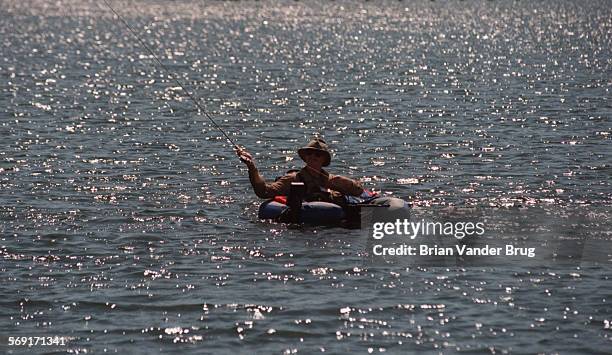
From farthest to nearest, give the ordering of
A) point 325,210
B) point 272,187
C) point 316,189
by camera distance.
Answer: point 272,187 < point 316,189 < point 325,210

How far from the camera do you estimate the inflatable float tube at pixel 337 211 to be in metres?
23.8

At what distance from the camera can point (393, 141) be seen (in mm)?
36250

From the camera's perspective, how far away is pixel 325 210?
78.1 feet

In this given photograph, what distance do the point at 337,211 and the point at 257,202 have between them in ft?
10.8

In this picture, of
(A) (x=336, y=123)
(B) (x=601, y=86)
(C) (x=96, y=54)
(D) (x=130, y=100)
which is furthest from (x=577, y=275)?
(C) (x=96, y=54)

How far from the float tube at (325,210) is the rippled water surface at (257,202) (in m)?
0.24

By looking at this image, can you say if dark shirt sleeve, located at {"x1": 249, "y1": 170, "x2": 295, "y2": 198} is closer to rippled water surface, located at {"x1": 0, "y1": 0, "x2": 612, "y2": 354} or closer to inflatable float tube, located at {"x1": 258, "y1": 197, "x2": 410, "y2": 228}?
inflatable float tube, located at {"x1": 258, "y1": 197, "x2": 410, "y2": 228}

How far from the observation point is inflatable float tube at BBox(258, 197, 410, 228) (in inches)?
936

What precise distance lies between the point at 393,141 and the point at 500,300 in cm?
1718

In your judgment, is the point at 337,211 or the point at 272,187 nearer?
the point at 337,211

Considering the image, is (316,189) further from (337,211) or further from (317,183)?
(337,211)

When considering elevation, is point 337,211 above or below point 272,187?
below

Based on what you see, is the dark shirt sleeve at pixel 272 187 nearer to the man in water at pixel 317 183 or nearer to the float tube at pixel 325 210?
the man in water at pixel 317 183

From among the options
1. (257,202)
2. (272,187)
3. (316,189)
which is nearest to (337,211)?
(316,189)
